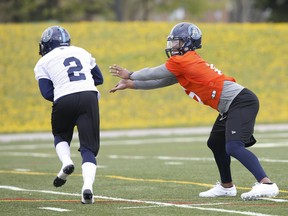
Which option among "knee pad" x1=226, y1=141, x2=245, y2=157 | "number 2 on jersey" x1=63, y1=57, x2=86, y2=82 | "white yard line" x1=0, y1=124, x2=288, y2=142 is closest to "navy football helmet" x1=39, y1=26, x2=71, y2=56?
"number 2 on jersey" x1=63, y1=57, x2=86, y2=82

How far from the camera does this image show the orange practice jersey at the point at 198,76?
9.89m

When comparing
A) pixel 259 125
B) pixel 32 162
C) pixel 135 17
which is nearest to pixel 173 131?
pixel 259 125

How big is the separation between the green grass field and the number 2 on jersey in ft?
4.56

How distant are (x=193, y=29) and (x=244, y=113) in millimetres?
1131

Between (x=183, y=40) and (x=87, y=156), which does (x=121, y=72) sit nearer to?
(x=183, y=40)

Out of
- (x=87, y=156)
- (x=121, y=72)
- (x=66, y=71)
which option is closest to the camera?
(x=87, y=156)

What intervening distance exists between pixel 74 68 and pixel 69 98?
360mm

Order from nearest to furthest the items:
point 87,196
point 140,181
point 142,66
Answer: point 87,196, point 140,181, point 142,66

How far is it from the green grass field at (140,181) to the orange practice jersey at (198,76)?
1184mm

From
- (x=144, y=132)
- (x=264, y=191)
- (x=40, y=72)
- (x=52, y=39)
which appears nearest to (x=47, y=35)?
(x=52, y=39)

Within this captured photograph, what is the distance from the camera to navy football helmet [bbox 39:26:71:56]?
1012cm

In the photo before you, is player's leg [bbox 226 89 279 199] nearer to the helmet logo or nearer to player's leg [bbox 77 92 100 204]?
player's leg [bbox 77 92 100 204]

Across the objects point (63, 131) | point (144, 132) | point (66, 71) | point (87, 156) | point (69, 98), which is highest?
point (66, 71)

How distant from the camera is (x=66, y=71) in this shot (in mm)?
9844
